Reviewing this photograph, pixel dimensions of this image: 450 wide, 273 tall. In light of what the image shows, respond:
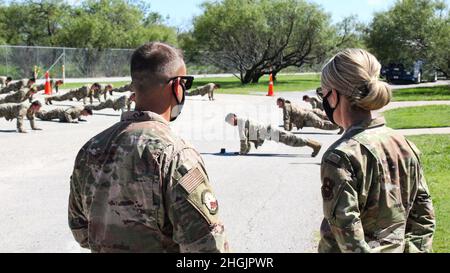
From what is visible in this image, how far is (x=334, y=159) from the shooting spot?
264 cm

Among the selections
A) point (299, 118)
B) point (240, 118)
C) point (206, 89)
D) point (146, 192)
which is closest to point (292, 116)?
point (299, 118)

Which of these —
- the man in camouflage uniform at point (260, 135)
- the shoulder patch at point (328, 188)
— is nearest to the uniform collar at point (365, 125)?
the shoulder patch at point (328, 188)

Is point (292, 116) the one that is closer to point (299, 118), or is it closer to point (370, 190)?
point (299, 118)

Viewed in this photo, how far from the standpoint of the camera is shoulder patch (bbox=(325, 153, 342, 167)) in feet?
8.63

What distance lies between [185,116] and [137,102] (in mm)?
17665

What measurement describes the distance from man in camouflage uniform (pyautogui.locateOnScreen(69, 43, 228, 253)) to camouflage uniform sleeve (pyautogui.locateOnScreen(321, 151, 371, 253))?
0.50m

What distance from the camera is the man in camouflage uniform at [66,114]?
18.2m

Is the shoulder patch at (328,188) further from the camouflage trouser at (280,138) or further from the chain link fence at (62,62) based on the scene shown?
the chain link fence at (62,62)

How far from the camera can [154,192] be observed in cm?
256

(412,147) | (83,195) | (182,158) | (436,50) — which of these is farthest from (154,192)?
(436,50)

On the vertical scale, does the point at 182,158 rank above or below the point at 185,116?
above

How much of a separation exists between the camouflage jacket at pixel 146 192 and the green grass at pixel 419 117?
15.4 metres

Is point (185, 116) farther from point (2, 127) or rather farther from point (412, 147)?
point (412, 147)
